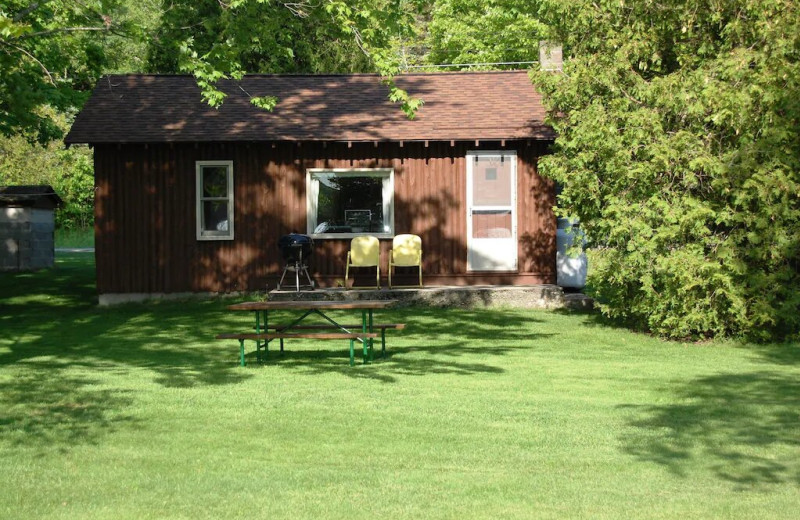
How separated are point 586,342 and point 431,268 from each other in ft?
22.0

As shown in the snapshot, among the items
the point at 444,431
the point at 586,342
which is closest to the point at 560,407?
the point at 444,431

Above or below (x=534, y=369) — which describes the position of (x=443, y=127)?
above

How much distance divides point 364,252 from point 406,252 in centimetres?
82

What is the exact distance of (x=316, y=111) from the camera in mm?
22906

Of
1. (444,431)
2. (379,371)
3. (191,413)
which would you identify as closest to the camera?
(444,431)

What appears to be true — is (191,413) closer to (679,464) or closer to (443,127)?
(679,464)

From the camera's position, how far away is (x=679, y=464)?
312 inches

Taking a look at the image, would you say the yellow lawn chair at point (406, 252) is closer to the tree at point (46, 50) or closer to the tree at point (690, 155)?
the tree at point (690, 155)

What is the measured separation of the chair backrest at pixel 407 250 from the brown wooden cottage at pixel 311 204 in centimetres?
33

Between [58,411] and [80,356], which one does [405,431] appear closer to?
[58,411]

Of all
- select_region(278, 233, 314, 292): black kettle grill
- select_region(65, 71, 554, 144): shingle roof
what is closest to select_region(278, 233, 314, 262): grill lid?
select_region(278, 233, 314, 292): black kettle grill

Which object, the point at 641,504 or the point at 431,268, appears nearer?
the point at 641,504

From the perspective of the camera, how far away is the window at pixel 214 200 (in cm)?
2223

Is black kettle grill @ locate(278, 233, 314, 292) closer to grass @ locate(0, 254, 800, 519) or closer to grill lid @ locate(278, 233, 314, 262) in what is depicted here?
grill lid @ locate(278, 233, 314, 262)
